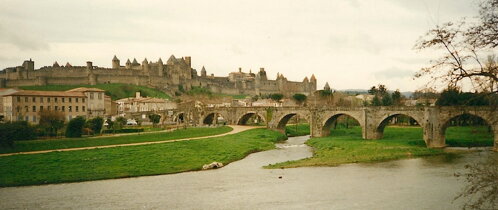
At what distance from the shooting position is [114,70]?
109 meters

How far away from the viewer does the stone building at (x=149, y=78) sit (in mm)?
100938

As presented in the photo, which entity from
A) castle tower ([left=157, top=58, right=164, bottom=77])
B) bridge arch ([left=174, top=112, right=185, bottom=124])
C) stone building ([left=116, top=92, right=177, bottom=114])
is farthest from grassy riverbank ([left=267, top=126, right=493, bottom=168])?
castle tower ([left=157, top=58, right=164, bottom=77])

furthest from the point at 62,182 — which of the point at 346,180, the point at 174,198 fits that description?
the point at 346,180

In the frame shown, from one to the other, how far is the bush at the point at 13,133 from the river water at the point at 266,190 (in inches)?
359

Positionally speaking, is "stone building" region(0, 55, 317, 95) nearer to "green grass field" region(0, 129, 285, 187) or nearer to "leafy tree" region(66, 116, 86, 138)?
"leafy tree" region(66, 116, 86, 138)

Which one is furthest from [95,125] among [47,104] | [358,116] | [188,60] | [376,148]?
[188,60]

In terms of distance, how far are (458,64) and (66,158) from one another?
26.7 meters

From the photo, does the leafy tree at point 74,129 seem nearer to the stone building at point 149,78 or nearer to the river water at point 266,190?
the river water at point 266,190

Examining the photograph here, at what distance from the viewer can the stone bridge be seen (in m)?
38.6

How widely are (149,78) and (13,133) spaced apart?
8056cm

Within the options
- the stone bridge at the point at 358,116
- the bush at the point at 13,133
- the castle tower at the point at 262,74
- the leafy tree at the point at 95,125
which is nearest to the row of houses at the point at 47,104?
the leafy tree at the point at 95,125

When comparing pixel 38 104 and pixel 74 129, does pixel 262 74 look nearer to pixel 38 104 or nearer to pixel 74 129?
pixel 38 104

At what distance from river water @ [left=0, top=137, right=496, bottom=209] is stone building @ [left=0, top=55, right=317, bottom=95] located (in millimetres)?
84547

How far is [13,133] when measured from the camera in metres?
32.9
